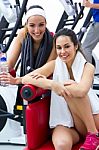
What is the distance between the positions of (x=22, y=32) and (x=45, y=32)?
20 cm

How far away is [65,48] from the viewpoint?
7.93 feet

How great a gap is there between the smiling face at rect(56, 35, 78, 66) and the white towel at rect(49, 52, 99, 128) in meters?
0.04

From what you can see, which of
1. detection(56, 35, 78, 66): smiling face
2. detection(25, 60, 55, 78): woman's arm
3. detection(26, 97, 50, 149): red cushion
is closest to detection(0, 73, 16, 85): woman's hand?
detection(25, 60, 55, 78): woman's arm

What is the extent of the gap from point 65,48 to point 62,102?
1.15ft

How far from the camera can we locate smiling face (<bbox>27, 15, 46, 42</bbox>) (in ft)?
8.54

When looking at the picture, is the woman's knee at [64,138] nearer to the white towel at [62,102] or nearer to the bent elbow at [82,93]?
the white towel at [62,102]

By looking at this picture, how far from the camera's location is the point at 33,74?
94.2 inches

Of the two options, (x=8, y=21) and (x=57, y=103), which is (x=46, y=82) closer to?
(x=57, y=103)

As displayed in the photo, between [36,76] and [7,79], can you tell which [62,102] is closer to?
[36,76]

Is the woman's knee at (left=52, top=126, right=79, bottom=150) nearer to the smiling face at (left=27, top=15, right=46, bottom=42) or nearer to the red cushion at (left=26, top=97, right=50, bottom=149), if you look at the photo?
the red cushion at (left=26, top=97, right=50, bottom=149)

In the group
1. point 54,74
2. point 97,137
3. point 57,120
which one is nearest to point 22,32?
point 54,74

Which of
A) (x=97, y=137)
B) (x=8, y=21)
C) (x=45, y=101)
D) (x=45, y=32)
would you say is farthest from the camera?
(x=8, y=21)

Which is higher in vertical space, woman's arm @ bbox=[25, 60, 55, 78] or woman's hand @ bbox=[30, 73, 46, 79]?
woman's arm @ bbox=[25, 60, 55, 78]

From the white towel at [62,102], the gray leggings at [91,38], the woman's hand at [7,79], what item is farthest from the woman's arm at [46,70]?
the gray leggings at [91,38]
